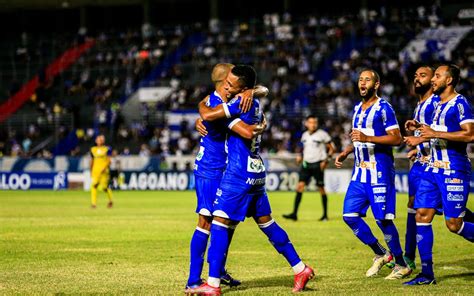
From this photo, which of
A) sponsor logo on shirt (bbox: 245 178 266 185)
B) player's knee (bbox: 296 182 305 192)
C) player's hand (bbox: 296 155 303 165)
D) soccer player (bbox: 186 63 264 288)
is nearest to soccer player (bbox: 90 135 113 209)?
player's hand (bbox: 296 155 303 165)

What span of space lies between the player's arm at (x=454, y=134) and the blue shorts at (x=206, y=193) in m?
2.62

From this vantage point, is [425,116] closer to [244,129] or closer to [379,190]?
[379,190]

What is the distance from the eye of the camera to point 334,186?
4078cm

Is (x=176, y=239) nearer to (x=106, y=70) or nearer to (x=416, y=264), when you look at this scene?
(x=416, y=264)

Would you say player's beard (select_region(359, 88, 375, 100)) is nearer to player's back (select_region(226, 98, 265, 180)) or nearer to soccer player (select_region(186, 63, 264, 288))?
soccer player (select_region(186, 63, 264, 288))

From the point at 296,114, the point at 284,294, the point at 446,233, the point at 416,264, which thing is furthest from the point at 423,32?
the point at 284,294

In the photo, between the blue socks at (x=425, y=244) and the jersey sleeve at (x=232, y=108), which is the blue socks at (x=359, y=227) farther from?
the jersey sleeve at (x=232, y=108)

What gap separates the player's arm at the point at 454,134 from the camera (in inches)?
450


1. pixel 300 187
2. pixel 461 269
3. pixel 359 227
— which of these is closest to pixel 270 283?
pixel 359 227

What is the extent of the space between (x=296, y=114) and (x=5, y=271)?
115 ft

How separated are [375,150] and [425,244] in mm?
1578

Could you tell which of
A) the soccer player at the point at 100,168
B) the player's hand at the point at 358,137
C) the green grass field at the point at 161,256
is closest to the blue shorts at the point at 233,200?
the green grass field at the point at 161,256

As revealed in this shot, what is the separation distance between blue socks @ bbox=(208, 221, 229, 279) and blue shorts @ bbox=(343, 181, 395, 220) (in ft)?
9.09

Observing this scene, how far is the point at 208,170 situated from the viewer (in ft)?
36.7
